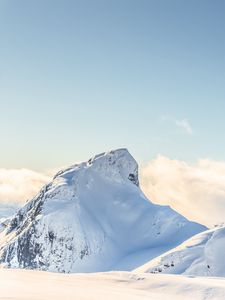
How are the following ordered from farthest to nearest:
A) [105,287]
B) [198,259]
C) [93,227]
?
[93,227] → [198,259] → [105,287]

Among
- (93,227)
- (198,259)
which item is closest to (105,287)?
(198,259)

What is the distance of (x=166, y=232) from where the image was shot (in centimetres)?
11788

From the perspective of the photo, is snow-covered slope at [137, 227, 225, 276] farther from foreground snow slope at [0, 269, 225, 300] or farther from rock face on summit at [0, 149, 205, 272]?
foreground snow slope at [0, 269, 225, 300]

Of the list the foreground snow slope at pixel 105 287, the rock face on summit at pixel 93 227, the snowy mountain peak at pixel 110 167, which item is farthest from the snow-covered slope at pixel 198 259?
the snowy mountain peak at pixel 110 167

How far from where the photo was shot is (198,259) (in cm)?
7525

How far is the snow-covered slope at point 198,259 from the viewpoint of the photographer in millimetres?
67375

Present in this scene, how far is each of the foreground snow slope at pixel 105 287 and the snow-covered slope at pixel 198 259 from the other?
49461 mm

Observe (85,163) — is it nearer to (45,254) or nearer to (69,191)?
(69,191)

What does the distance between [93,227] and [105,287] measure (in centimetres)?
10633

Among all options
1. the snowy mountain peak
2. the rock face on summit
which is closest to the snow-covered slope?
the rock face on summit

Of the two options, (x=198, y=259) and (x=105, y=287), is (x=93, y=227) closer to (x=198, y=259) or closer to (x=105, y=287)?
(x=198, y=259)

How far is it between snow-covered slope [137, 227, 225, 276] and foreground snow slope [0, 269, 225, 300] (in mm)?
49461

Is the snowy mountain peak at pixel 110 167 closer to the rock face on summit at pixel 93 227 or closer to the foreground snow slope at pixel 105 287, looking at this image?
the rock face on summit at pixel 93 227

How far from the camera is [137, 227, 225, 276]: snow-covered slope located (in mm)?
67375
